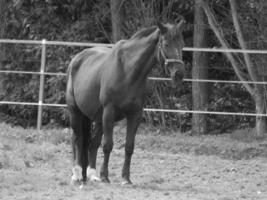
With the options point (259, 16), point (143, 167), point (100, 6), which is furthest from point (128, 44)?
point (100, 6)

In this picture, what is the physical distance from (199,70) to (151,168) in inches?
218

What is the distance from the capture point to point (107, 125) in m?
8.72

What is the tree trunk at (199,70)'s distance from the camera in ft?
51.9

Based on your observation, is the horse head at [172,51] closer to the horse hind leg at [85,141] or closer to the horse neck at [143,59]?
the horse neck at [143,59]

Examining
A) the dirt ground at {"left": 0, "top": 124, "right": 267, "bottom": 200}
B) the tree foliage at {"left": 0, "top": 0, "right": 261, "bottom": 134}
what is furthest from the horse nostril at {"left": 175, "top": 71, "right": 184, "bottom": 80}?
the tree foliage at {"left": 0, "top": 0, "right": 261, "bottom": 134}

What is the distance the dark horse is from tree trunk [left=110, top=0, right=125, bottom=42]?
7.00 m

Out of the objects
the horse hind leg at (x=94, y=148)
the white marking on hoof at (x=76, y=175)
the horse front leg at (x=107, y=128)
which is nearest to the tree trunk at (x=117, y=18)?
the horse hind leg at (x=94, y=148)

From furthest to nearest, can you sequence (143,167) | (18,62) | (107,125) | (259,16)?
1. (18,62)
2. (259,16)
3. (143,167)
4. (107,125)

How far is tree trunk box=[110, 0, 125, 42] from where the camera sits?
1667cm

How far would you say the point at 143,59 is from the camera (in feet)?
28.6

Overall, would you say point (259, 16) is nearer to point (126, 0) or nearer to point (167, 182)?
point (126, 0)

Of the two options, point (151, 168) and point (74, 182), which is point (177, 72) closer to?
point (74, 182)

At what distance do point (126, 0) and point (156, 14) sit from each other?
100 centimetres

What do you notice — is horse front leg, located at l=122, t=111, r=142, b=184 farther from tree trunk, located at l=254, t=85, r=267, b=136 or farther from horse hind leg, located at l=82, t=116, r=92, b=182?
tree trunk, located at l=254, t=85, r=267, b=136
